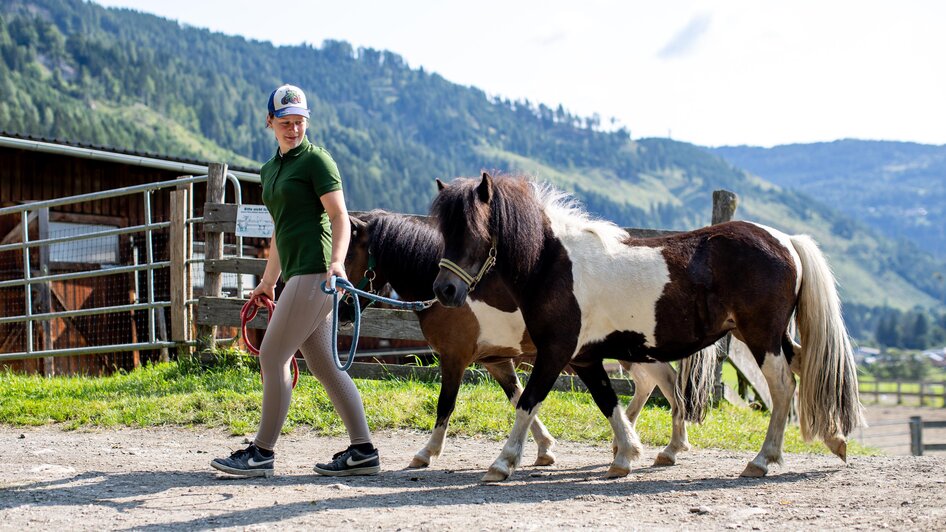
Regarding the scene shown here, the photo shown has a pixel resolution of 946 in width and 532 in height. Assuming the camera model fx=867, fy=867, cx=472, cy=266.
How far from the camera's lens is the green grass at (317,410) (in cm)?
736

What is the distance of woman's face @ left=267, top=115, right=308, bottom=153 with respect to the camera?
501 centimetres

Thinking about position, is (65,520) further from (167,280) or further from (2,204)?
(2,204)

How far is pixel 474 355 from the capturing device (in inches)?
247

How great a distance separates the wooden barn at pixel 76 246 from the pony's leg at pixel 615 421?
944 cm

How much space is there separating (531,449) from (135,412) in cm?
360

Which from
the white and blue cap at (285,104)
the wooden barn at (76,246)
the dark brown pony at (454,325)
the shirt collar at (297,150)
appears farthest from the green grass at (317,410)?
the wooden barn at (76,246)

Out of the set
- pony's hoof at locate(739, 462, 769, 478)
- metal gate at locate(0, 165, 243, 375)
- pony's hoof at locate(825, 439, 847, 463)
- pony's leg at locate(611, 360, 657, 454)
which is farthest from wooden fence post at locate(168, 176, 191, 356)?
pony's hoof at locate(825, 439, 847, 463)

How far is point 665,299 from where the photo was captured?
18.0 feet

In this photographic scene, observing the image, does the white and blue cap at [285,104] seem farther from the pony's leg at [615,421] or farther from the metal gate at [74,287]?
the metal gate at [74,287]

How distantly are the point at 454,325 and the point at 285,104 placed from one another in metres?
2.05

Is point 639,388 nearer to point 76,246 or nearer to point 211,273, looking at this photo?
point 211,273

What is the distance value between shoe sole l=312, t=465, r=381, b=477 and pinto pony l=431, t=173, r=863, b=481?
0.83 metres

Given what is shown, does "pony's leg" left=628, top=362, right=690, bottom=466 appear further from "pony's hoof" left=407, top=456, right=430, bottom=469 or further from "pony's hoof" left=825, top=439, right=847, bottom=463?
"pony's hoof" left=407, top=456, right=430, bottom=469

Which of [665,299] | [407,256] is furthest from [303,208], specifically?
[665,299]
